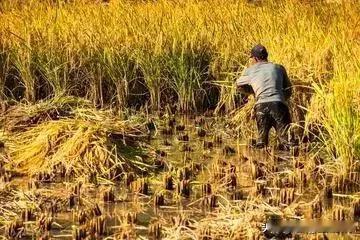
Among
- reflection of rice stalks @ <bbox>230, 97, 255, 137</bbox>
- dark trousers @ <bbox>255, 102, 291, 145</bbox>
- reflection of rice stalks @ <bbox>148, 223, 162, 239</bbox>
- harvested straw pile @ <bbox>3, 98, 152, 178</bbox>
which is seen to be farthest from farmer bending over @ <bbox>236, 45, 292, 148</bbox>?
reflection of rice stalks @ <bbox>148, 223, 162, 239</bbox>

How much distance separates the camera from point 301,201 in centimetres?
543

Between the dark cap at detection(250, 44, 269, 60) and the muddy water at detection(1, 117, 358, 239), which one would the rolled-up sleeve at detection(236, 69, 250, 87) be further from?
the muddy water at detection(1, 117, 358, 239)

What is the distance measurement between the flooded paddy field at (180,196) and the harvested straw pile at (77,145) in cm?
5

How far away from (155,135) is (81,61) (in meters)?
2.10

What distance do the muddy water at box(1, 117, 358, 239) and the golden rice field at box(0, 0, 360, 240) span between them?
0.7 inches

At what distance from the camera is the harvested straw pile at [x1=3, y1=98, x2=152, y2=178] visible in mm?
6434

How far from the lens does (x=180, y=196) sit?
5699 millimetres

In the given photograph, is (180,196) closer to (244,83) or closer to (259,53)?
(244,83)

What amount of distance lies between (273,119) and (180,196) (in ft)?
7.07

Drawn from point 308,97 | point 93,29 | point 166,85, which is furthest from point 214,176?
point 93,29

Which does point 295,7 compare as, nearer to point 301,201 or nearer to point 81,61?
point 81,61

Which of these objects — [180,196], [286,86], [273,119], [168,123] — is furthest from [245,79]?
[180,196]

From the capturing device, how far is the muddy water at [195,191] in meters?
5.07

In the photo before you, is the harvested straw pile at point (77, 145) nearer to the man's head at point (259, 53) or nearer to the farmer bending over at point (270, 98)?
the farmer bending over at point (270, 98)
